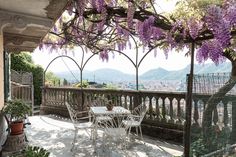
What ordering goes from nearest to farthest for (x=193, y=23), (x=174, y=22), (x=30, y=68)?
(x=193, y=23) < (x=174, y=22) < (x=30, y=68)

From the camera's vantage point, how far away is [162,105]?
19.4 feet

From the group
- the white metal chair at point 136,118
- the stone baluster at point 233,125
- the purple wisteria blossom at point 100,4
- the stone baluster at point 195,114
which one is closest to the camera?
the stone baluster at point 195,114

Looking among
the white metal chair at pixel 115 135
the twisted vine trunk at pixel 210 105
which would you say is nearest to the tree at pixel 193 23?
the twisted vine trunk at pixel 210 105

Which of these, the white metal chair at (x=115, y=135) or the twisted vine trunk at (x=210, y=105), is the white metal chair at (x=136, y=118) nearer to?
the white metal chair at (x=115, y=135)

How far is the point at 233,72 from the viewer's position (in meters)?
4.67

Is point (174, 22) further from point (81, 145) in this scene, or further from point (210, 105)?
point (81, 145)

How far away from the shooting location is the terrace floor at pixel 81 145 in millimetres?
4680

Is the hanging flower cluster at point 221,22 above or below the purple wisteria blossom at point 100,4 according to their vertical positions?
below

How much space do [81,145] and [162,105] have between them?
1876 millimetres

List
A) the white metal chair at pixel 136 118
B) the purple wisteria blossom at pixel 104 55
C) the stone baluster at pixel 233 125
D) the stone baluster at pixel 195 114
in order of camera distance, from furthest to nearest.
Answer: the purple wisteria blossom at pixel 104 55 < the white metal chair at pixel 136 118 < the stone baluster at pixel 233 125 < the stone baluster at pixel 195 114

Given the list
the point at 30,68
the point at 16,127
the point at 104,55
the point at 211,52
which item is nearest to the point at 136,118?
the point at 211,52

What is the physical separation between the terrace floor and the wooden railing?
40 centimetres

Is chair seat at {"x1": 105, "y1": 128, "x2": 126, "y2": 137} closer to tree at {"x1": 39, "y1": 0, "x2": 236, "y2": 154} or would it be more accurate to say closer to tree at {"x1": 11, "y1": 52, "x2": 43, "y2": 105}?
tree at {"x1": 39, "y1": 0, "x2": 236, "y2": 154}

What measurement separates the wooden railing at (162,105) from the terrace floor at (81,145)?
0.40m
